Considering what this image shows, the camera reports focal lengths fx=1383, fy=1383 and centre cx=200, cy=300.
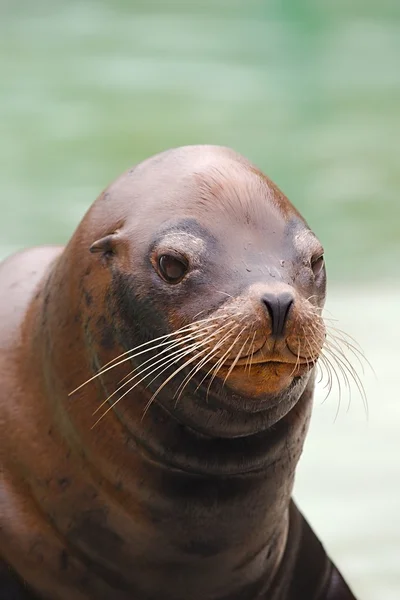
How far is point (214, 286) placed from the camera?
7.54 ft

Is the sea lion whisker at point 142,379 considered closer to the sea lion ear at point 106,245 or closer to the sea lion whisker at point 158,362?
the sea lion whisker at point 158,362

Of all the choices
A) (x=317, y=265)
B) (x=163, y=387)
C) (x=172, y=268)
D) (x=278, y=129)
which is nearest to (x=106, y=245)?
(x=172, y=268)

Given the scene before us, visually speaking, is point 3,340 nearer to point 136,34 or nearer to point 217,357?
point 217,357

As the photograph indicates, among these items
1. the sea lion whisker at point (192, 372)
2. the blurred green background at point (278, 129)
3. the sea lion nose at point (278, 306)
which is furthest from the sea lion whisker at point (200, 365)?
the blurred green background at point (278, 129)

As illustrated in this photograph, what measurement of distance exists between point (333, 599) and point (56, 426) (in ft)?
2.76

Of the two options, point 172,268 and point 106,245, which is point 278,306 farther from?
point 106,245

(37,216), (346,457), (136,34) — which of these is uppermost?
(136,34)

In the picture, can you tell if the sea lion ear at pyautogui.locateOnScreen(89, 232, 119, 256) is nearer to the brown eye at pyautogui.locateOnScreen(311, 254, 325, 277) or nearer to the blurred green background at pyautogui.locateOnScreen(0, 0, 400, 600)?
the brown eye at pyautogui.locateOnScreen(311, 254, 325, 277)

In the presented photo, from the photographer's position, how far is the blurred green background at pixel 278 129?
3902 mm

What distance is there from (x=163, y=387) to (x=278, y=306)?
35cm

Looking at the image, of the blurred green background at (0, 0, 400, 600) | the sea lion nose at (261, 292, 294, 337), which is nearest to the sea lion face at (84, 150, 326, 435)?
the sea lion nose at (261, 292, 294, 337)

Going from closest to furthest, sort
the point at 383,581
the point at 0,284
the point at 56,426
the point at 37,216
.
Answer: the point at 56,426 < the point at 0,284 < the point at 383,581 < the point at 37,216

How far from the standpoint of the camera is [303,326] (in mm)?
2236

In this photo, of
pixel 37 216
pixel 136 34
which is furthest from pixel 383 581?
pixel 136 34
